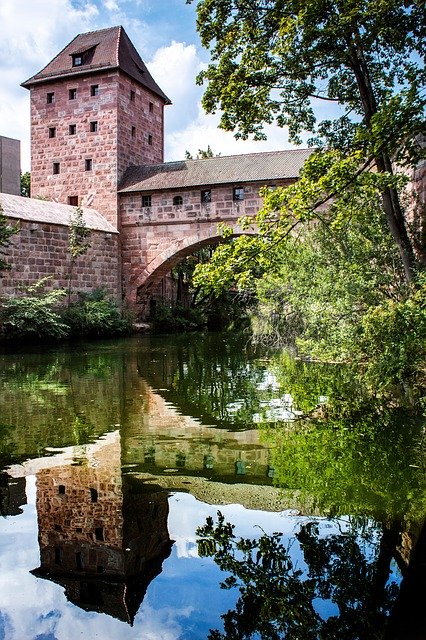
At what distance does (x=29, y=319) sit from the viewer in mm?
19359

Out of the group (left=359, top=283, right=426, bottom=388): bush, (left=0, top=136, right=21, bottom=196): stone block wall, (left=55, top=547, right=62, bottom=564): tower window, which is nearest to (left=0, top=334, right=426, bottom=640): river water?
(left=55, top=547, right=62, bottom=564): tower window

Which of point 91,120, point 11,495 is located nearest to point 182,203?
point 91,120

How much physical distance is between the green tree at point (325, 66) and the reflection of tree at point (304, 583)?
15.1 ft

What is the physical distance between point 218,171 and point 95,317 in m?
7.86

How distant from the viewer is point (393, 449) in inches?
226

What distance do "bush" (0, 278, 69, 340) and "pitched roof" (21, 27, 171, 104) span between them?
12230mm

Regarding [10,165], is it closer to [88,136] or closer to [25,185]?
[88,136]

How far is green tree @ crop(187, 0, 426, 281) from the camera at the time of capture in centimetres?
792

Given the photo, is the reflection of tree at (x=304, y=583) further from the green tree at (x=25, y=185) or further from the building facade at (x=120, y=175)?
the green tree at (x=25, y=185)

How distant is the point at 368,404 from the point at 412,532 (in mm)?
4289

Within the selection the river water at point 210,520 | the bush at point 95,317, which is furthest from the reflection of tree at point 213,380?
the bush at point 95,317

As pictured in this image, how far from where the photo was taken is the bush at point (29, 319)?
63.2 feet

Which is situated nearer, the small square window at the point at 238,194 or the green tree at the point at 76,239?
the green tree at the point at 76,239

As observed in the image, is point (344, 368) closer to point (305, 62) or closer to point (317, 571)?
point (305, 62)
